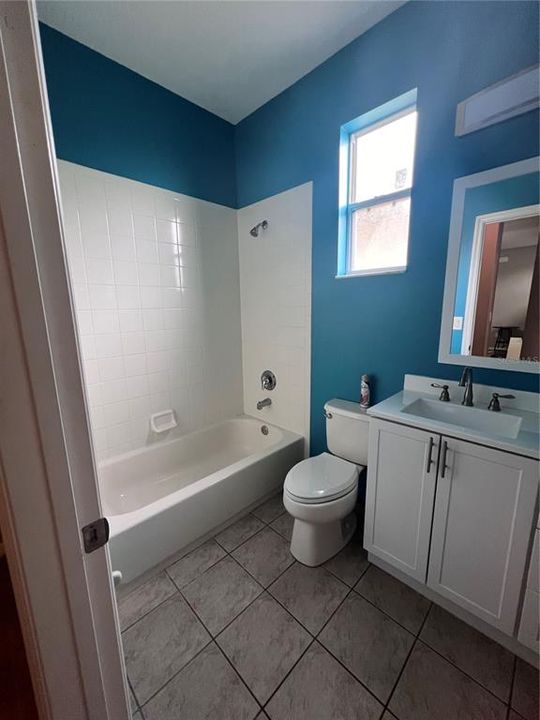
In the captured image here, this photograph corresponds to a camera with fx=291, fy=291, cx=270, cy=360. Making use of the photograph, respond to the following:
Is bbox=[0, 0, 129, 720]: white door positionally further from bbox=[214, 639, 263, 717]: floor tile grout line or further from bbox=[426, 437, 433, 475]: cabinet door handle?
bbox=[426, 437, 433, 475]: cabinet door handle

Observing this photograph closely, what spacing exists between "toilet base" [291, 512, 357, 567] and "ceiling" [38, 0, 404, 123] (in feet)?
8.41

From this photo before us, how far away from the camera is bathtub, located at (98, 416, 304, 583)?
1.45 metres

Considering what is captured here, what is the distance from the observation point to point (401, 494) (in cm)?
134

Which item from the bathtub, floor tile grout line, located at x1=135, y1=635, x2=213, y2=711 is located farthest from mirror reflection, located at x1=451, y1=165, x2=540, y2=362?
floor tile grout line, located at x1=135, y1=635, x2=213, y2=711

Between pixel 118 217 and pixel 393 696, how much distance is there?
8.57 feet

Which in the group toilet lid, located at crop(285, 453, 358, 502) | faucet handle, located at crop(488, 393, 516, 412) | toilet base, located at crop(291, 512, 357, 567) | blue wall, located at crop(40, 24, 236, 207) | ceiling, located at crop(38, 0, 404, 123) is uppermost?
ceiling, located at crop(38, 0, 404, 123)

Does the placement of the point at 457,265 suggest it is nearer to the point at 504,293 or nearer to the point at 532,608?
the point at 504,293

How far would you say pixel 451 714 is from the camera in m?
0.98

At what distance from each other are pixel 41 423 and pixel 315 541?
1.51 m

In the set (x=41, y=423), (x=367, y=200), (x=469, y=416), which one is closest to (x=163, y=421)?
(x=41, y=423)

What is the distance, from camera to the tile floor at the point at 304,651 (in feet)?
3.30

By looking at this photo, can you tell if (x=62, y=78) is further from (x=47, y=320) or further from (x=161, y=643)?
(x=161, y=643)

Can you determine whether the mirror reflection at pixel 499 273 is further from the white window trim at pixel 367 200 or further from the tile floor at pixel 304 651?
the tile floor at pixel 304 651

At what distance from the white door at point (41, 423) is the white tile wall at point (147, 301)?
1.28 m
